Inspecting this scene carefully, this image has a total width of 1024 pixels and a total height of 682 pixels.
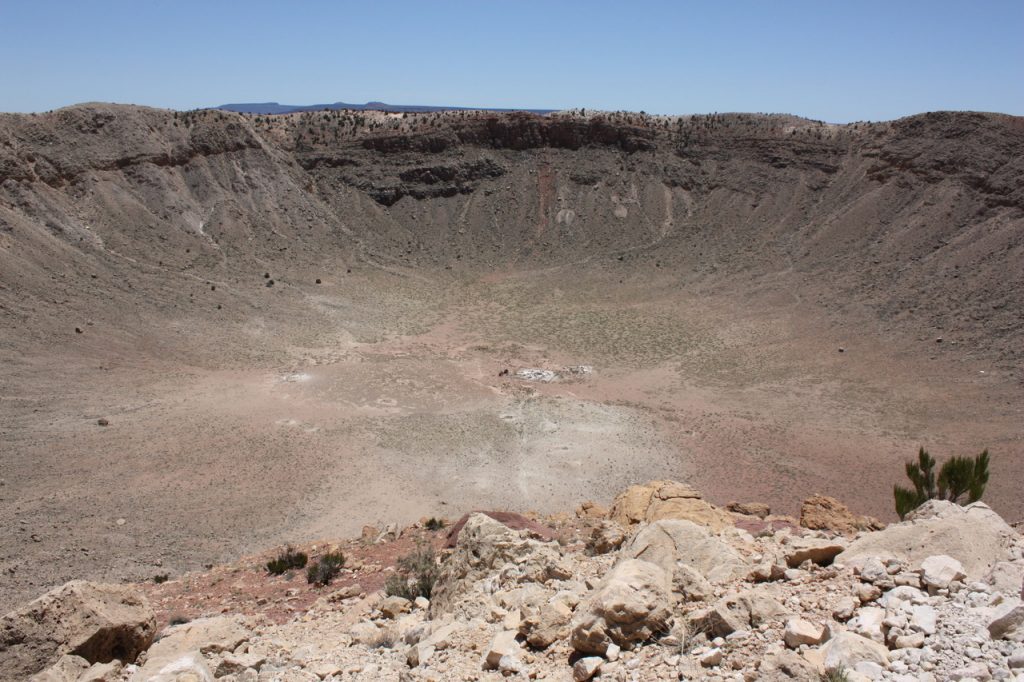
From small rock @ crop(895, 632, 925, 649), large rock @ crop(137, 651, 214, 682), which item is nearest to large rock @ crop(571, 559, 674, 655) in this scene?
small rock @ crop(895, 632, 925, 649)

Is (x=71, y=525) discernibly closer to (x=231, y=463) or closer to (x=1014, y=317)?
(x=231, y=463)

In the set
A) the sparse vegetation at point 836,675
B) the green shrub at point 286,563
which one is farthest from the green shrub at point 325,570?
the sparse vegetation at point 836,675

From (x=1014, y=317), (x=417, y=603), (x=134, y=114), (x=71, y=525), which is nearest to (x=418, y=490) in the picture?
(x=71, y=525)

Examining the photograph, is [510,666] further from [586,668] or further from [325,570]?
[325,570]

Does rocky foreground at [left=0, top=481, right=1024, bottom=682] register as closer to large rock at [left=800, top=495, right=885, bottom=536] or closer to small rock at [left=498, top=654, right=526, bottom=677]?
small rock at [left=498, top=654, right=526, bottom=677]

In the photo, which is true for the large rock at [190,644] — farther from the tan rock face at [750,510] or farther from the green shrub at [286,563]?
the tan rock face at [750,510]

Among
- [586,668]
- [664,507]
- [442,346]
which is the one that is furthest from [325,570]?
[442,346]
